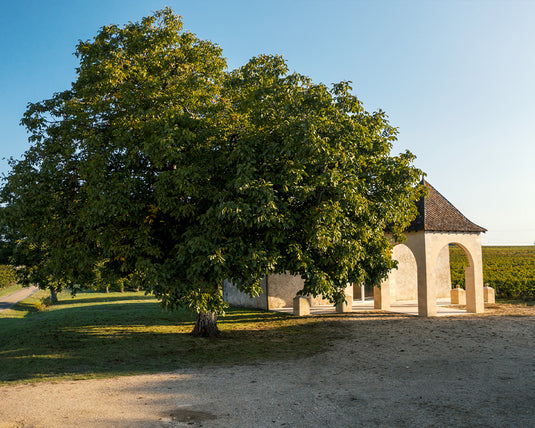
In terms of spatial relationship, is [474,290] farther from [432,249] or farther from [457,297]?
[457,297]

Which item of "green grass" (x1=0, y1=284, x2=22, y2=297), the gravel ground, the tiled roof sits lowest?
"green grass" (x1=0, y1=284, x2=22, y2=297)

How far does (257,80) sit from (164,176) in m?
5.62

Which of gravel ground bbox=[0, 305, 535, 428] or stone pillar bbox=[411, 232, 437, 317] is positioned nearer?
gravel ground bbox=[0, 305, 535, 428]

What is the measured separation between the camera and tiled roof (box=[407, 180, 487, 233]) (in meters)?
21.5

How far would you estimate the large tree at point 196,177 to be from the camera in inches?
498

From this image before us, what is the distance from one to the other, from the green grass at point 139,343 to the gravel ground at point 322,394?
1.41 meters

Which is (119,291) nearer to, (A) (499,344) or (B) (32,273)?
(B) (32,273)

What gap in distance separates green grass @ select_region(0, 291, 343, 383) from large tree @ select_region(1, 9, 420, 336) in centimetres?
212

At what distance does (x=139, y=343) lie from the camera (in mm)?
16562

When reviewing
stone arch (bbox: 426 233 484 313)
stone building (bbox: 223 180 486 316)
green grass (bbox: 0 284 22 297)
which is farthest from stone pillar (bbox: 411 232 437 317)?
green grass (bbox: 0 284 22 297)

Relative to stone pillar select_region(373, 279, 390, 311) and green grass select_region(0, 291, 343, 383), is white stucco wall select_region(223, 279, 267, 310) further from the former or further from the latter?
stone pillar select_region(373, 279, 390, 311)

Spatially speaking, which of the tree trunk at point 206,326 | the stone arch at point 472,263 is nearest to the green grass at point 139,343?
the tree trunk at point 206,326

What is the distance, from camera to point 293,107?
14.0 metres

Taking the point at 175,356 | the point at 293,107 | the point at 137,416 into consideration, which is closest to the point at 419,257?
the point at 293,107
